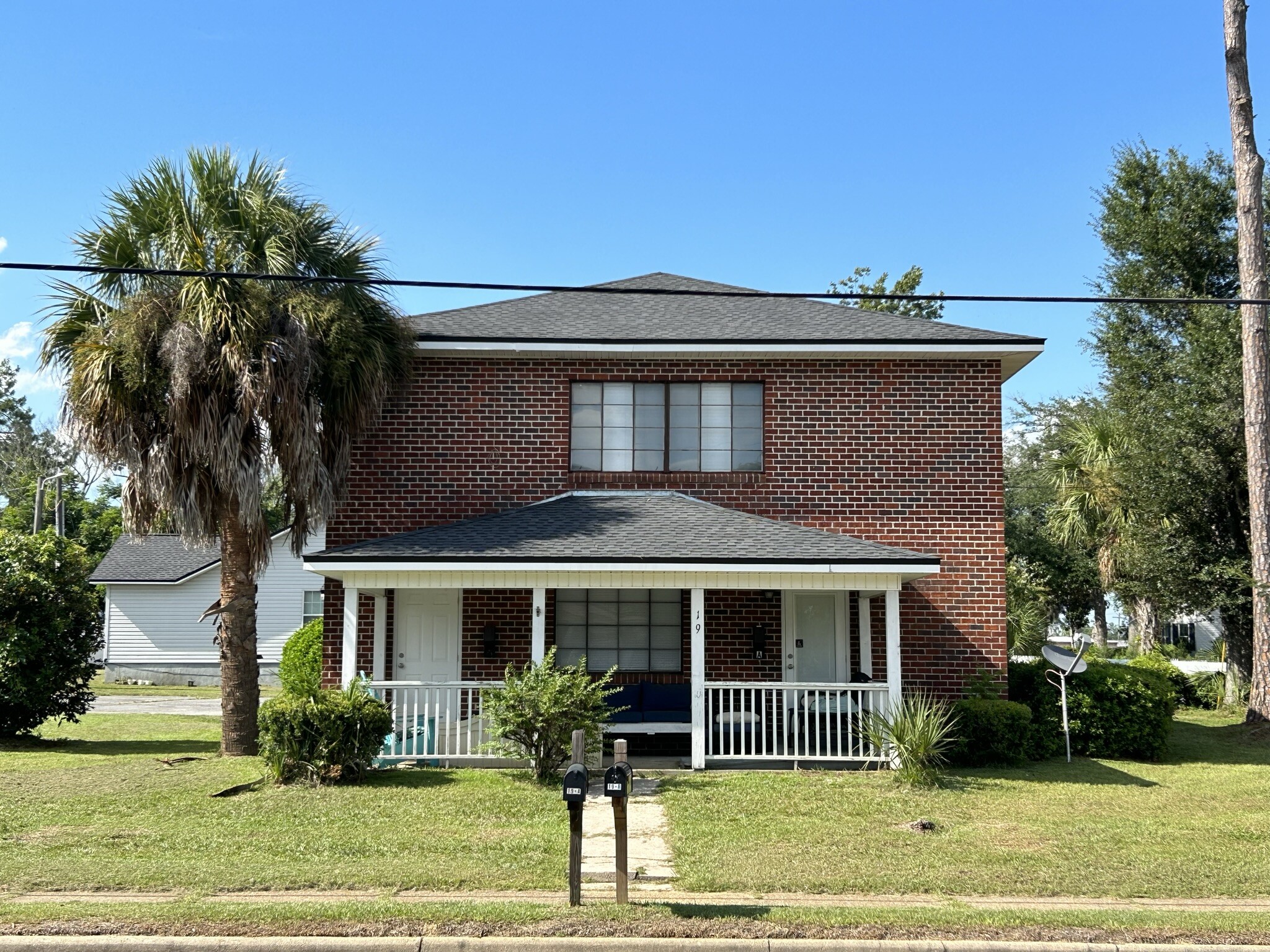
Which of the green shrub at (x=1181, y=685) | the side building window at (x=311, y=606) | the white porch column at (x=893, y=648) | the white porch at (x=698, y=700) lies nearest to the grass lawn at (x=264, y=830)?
the white porch at (x=698, y=700)

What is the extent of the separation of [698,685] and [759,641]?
2.40 metres

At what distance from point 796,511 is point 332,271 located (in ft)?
23.8

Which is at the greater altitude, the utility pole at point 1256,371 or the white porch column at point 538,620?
the utility pole at point 1256,371

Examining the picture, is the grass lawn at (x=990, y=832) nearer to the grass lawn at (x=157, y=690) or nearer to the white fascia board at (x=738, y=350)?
the white fascia board at (x=738, y=350)

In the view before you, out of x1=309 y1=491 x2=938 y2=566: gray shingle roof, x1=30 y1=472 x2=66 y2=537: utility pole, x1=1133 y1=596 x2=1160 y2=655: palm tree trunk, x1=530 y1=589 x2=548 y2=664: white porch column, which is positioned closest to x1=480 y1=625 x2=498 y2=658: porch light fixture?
x1=309 y1=491 x2=938 y2=566: gray shingle roof

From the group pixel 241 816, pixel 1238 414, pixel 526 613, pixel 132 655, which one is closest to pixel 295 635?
pixel 526 613

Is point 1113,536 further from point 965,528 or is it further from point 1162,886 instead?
point 1162,886

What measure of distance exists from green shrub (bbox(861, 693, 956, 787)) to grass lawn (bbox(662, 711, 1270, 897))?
0.82ft

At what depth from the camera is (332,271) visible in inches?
588

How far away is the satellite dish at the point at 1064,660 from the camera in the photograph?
14.2 meters

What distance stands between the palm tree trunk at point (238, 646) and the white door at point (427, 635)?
1.96 m

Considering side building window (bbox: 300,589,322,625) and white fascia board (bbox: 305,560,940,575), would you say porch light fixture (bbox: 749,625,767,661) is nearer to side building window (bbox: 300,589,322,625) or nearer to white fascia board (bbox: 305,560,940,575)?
white fascia board (bbox: 305,560,940,575)

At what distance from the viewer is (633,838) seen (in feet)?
32.0

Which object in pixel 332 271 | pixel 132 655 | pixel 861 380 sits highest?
pixel 332 271
